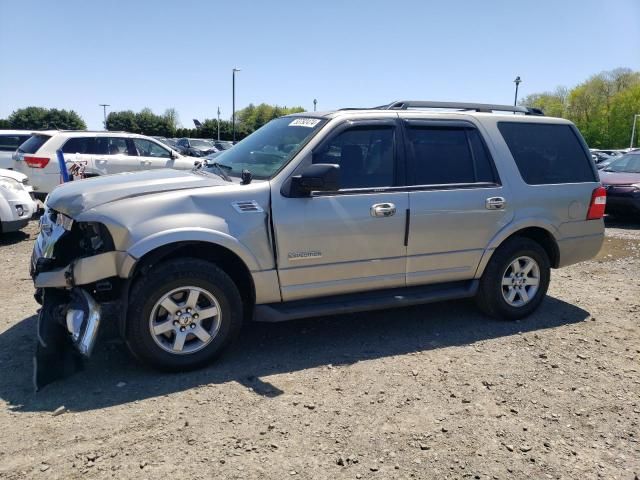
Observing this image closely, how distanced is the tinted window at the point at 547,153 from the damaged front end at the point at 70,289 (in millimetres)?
3726

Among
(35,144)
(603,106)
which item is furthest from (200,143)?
(603,106)

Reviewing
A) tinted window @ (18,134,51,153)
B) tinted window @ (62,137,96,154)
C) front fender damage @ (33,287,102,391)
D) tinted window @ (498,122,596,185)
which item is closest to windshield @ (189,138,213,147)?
tinted window @ (18,134,51,153)

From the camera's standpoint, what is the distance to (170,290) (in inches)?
142

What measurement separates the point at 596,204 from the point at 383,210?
254 cm

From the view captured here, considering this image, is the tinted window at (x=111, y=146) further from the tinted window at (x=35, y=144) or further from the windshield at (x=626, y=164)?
the windshield at (x=626, y=164)

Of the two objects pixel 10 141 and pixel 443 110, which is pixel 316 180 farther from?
pixel 10 141

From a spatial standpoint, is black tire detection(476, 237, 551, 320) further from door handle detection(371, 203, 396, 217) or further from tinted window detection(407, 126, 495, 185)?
door handle detection(371, 203, 396, 217)

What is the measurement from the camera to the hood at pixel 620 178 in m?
10.7

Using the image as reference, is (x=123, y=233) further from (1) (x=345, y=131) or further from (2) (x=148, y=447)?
(1) (x=345, y=131)

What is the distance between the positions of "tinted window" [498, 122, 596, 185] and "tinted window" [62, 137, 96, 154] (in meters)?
8.94

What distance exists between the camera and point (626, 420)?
3363mm

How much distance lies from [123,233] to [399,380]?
2231 millimetres

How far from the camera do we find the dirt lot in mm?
2809

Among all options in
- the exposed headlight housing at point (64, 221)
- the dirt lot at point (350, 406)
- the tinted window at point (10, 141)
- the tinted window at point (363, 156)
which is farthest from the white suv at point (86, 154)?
the tinted window at point (363, 156)
